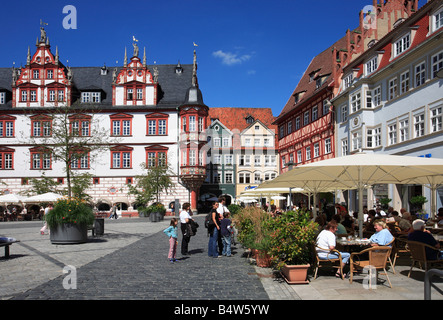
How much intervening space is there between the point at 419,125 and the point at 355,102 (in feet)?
23.7

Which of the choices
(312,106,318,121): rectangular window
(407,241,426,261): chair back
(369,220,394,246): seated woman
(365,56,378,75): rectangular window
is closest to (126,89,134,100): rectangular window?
(312,106,318,121): rectangular window

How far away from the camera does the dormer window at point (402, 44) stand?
939 inches

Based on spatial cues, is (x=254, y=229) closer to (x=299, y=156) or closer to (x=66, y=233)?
(x=66, y=233)

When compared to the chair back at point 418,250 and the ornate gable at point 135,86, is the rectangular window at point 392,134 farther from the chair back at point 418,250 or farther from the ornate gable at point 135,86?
the ornate gable at point 135,86

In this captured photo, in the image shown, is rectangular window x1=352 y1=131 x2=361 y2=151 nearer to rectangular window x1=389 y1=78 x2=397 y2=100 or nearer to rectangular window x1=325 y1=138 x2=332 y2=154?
rectangular window x1=389 y1=78 x2=397 y2=100

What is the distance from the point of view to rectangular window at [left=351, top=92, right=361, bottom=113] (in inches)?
1122

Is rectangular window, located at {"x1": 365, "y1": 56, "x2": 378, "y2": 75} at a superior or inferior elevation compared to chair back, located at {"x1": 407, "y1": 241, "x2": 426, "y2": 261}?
superior

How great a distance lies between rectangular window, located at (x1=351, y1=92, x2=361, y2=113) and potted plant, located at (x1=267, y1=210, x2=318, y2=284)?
21681 mm

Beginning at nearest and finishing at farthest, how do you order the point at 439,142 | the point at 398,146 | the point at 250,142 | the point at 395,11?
the point at 439,142, the point at 398,146, the point at 395,11, the point at 250,142

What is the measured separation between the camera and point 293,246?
813 centimetres
